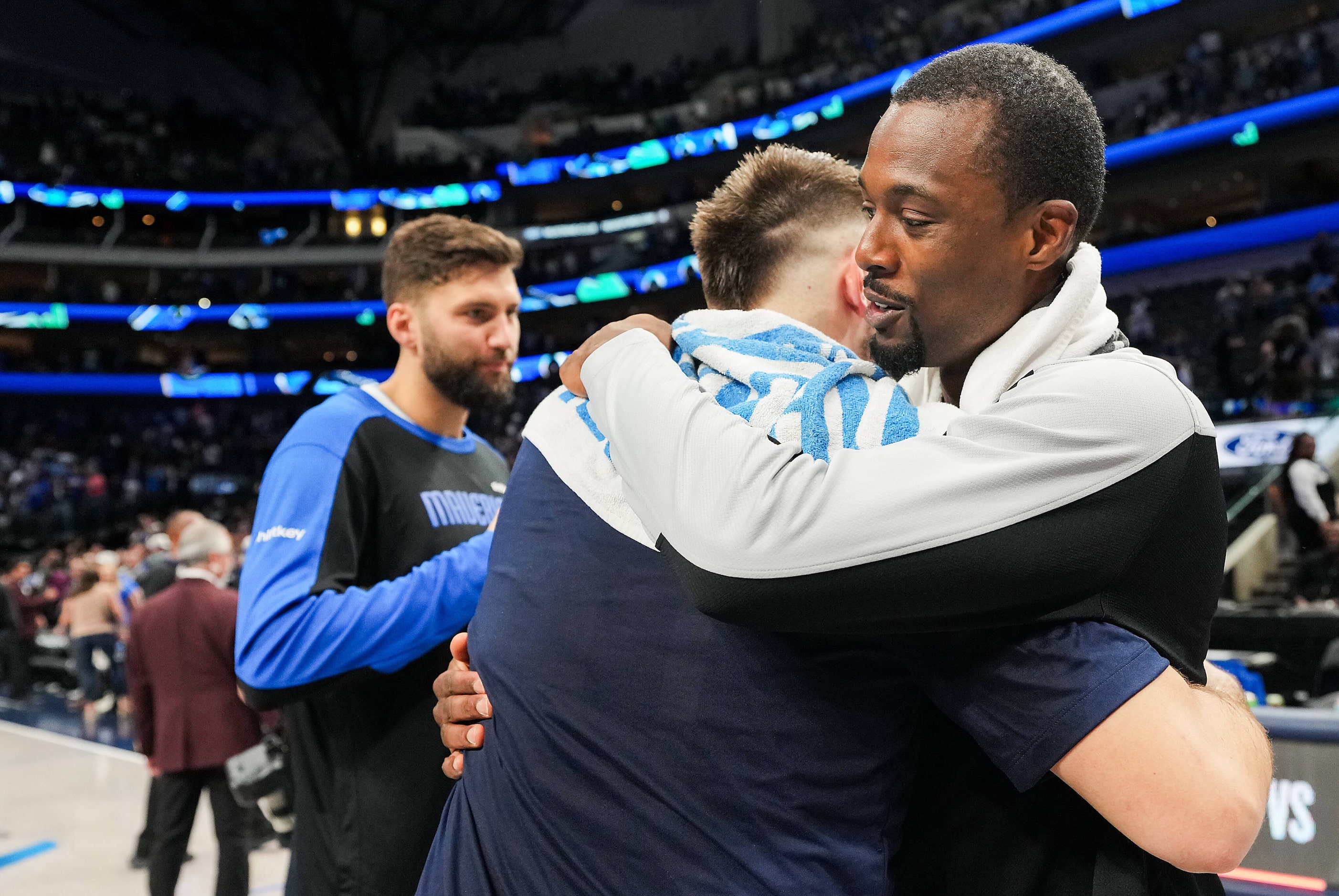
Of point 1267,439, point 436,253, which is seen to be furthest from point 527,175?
point 436,253

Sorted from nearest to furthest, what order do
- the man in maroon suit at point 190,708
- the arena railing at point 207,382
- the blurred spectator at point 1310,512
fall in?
1. the man in maroon suit at point 190,708
2. the blurred spectator at point 1310,512
3. the arena railing at point 207,382

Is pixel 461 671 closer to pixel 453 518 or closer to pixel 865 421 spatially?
pixel 865 421

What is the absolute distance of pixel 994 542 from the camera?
931 mm

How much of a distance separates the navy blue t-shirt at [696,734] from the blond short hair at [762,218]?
0.38 metres

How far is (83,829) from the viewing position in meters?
6.43

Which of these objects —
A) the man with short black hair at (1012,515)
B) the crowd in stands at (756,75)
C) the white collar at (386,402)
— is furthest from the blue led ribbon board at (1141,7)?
the man with short black hair at (1012,515)

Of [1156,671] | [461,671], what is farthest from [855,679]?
[461,671]

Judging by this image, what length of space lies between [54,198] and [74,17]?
227 inches

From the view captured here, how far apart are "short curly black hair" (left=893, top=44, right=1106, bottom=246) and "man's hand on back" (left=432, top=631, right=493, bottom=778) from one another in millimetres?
872

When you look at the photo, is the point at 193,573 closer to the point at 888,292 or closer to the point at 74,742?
the point at 888,292

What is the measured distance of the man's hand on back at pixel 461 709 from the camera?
1348 mm

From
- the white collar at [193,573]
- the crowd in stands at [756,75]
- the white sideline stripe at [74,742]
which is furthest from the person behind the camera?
the crowd in stands at [756,75]

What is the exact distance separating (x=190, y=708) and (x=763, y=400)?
4497mm

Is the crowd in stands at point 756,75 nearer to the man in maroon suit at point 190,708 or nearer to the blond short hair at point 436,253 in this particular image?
the man in maroon suit at point 190,708
